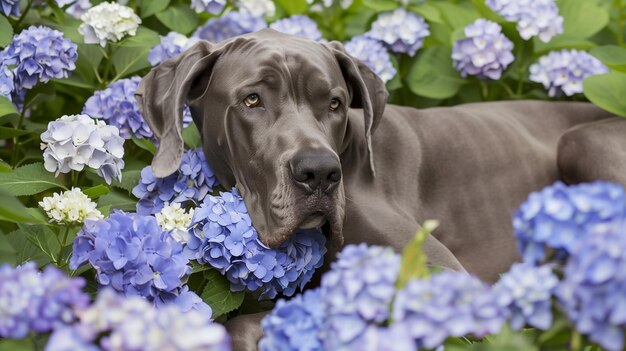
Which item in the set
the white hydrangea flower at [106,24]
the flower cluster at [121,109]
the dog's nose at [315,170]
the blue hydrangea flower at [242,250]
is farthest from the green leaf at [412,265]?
the white hydrangea flower at [106,24]

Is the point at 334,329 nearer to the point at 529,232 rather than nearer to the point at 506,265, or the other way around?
the point at 529,232

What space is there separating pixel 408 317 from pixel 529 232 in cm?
30

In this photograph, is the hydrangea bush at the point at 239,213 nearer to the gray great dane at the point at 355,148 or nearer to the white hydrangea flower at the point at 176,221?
the white hydrangea flower at the point at 176,221

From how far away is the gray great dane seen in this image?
3195 millimetres

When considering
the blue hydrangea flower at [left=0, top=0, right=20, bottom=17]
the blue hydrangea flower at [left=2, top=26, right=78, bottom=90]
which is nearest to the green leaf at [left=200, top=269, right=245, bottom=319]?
the blue hydrangea flower at [left=2, top=26, right=78, bottom=90]

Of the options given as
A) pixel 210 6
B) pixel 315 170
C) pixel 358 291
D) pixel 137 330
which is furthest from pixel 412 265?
pixel 210 6

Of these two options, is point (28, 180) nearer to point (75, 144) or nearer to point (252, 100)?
point (75, 144)

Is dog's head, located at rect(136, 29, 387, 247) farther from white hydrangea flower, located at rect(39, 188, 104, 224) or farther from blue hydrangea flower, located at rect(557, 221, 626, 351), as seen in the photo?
blue hydrangea flower, located at rect(557, 221, 626, 351)

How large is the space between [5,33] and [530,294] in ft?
9.57

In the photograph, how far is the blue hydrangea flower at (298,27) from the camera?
4906 mm

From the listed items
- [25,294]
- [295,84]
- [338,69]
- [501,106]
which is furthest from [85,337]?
[501,106]

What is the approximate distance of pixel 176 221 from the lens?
131 inches

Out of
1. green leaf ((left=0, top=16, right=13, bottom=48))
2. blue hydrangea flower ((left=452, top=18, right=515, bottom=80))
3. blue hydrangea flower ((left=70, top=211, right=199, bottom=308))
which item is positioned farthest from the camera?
blue hydrangea flower ((left=452, top=18, right=515, bottom=80))

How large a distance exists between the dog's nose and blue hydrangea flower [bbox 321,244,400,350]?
1260mm
